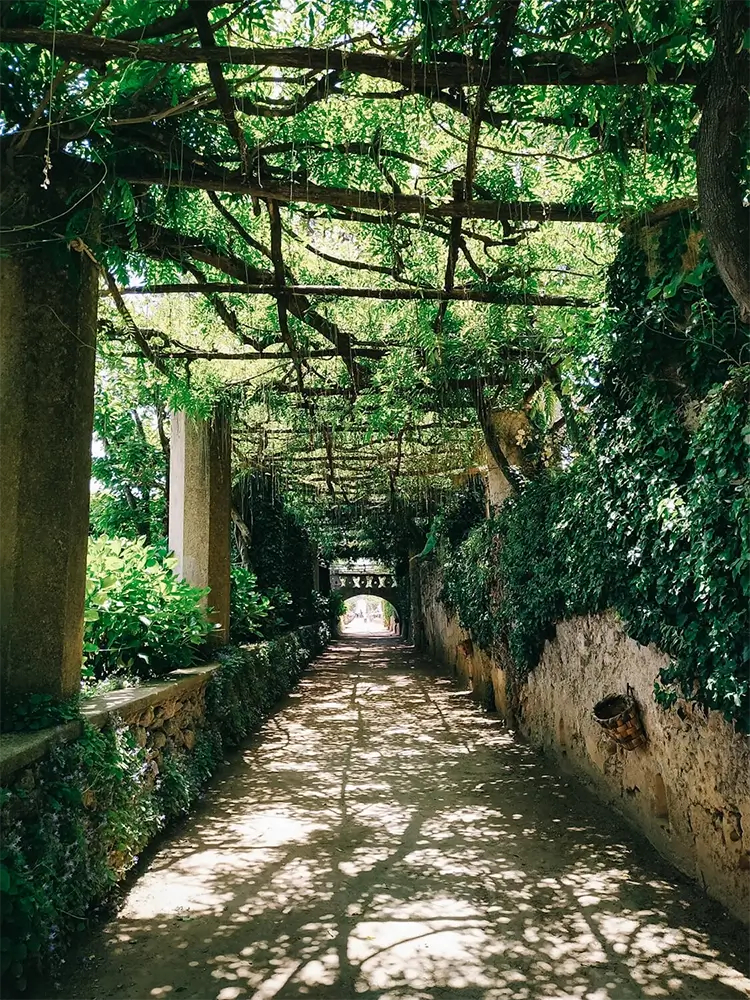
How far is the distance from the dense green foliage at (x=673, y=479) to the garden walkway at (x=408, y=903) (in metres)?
1.05

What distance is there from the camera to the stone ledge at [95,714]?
2.63 meters

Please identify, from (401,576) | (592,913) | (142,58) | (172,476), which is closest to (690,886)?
(592,913)

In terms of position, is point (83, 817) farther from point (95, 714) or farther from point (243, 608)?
point (243, 608)

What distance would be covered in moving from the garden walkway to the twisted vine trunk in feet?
8.64

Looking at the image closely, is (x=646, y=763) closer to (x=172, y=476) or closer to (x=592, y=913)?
(x=592, y=913)

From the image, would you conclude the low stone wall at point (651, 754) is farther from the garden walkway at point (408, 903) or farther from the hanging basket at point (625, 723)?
the garden walkway at point (408, 903)

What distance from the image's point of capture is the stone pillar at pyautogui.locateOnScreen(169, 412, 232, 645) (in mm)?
7590

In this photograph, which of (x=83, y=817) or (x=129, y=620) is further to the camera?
(x=129, y=620)

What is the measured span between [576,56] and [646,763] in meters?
3.83

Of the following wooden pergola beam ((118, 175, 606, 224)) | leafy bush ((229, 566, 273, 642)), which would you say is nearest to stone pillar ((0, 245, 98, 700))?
wooden pergola beam ((118, 175, 606, 224))

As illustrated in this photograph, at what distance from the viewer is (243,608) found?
877cm

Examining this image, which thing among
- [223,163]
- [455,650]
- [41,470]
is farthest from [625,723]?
[455,650]

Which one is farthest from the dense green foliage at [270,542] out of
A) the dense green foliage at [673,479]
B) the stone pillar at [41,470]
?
the stone pillar at [41,470]

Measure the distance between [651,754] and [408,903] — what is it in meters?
1.79
